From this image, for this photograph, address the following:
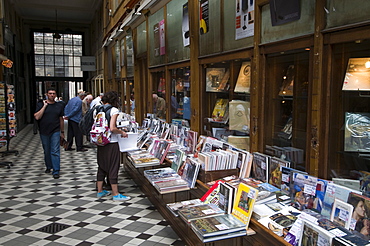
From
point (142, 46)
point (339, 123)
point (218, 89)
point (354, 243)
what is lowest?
point (354, 243)

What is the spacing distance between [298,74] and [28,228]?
11.6ft

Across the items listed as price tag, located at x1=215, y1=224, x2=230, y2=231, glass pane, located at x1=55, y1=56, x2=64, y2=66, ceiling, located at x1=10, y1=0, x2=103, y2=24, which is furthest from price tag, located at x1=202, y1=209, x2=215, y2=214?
glass pane, located at x1=55, y1=56, x2=64, y2=66

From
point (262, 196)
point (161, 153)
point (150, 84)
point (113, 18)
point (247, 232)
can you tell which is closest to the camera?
point (247, 232)

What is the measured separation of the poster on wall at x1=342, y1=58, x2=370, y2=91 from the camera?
2.48 metres

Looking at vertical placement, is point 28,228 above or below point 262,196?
below

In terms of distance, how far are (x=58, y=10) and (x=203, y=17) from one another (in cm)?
1523

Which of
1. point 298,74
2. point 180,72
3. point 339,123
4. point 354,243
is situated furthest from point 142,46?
point 354,243

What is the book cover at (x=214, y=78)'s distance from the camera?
4.48 metres

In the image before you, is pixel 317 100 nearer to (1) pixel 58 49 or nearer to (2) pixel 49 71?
(2) pixel 49 71

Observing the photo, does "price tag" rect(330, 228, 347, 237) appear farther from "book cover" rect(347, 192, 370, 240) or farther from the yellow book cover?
the yellow book cover

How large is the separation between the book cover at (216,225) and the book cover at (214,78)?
7.07 ft

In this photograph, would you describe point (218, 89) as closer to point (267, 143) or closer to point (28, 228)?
point (267, 143)

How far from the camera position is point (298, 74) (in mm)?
3129

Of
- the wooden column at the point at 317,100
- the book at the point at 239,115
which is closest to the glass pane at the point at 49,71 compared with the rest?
the book at the point at 239,115
